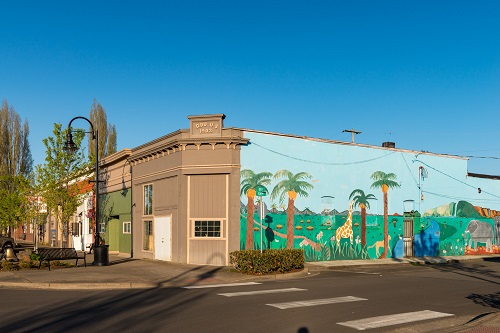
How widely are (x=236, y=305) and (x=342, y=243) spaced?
601 inches

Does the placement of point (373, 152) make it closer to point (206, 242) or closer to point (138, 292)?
point (206, 242)

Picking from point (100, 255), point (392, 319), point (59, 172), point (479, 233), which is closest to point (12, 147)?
point (59, 172)

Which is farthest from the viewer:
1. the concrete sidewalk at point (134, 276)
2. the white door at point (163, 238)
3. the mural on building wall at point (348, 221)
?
the white door at point (163, 238)

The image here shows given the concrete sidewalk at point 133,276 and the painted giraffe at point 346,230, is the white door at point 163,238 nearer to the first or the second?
the concrete sidewalk at point 133,276

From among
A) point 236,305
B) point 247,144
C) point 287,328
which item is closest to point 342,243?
point 247,144

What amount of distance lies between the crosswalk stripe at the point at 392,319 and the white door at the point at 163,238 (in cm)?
1522

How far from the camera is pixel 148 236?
27125 mm

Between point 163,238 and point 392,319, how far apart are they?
53.9ft

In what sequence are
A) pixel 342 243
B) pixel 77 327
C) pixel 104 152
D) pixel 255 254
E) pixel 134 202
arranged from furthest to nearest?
pixel 104 152 → pixel 134 202 → pixel 342 243 → pixel 255 254 → pixel 77 327

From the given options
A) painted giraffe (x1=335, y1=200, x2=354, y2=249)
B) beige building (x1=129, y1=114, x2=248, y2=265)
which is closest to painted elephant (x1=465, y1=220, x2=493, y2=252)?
painted giraffe (x1=335, y1=200, x2=354, y2=249)

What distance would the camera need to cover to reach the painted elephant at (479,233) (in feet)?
105

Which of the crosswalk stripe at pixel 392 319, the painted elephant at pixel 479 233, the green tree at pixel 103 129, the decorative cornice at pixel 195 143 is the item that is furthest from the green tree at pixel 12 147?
the crosswalk stripe at pixel 392 319

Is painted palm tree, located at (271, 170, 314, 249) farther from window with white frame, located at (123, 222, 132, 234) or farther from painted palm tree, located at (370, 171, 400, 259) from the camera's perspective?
window with white frame, located at (123, 222, 132, 234)

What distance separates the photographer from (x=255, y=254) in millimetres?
19078
